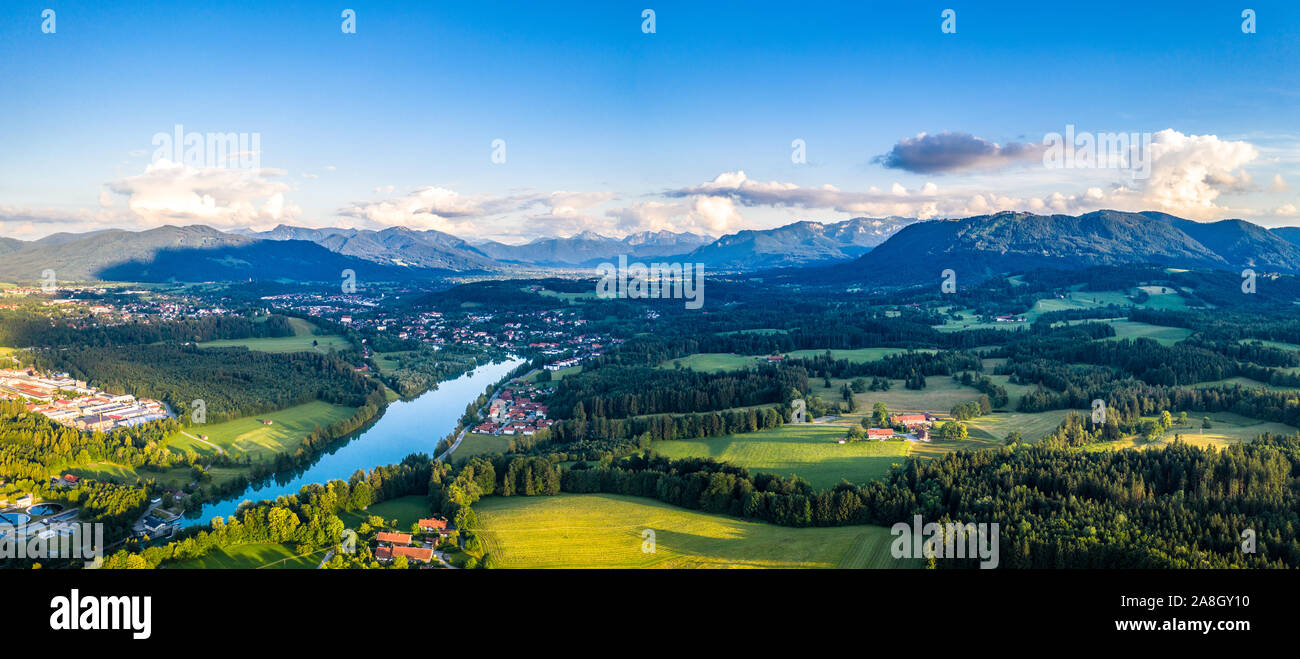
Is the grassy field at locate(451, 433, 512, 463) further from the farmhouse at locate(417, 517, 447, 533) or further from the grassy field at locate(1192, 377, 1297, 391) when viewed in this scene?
the grassy field at locate(1192, 377, 1297, 391)

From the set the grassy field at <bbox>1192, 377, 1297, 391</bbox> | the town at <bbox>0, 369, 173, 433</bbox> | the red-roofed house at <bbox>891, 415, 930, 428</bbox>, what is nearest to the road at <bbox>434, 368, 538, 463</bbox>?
the town at <bbox>0, 369, 173, 433</bbox>

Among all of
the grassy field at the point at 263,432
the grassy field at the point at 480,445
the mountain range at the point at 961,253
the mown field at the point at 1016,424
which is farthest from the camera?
the mountain range at the point at 961,253

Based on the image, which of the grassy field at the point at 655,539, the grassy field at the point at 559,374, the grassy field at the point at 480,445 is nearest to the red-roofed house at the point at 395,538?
the grassy field at the point at 655,539

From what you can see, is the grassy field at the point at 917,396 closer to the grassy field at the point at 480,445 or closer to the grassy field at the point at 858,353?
the grassy field at the point at 858,353

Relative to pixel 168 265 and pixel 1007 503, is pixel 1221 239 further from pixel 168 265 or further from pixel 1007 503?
pixel 168 265

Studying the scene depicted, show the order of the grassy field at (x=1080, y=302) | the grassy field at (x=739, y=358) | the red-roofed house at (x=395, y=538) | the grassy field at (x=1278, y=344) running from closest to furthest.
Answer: the red-roofed house at (x=395, y=538), the grassy field at (x=1278, y=344), the grassy field at (x=739, y=358), the grassy field at (x=1080, y=302)

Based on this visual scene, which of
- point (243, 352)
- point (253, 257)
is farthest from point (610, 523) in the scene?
point (253, 257)
